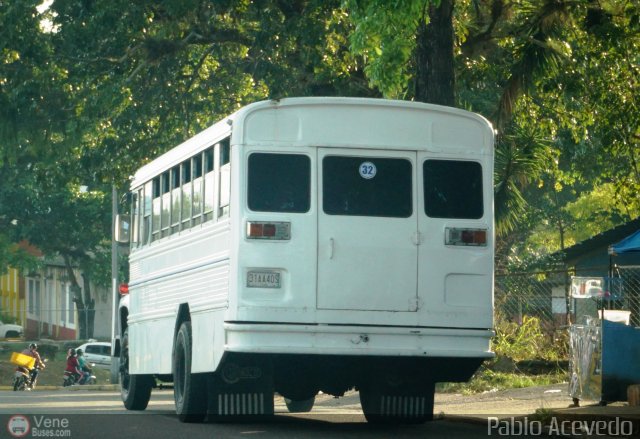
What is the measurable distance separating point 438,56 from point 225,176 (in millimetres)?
7106

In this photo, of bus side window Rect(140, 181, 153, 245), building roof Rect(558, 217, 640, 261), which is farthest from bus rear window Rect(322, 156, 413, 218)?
building roof Rect(558, 217, 640, 261)

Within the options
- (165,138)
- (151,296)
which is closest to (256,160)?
(151,296)

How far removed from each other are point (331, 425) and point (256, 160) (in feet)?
10.7

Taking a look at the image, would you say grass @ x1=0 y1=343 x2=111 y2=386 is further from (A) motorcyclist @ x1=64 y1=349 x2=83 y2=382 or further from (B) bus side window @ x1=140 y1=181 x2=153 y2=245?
(B) bus side window @ x1=140 y1=181 x2=153 y2=245

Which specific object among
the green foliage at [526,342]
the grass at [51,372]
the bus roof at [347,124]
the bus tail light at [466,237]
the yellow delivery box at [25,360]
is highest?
the bus roof at [347,124]

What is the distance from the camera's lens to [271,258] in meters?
13.4

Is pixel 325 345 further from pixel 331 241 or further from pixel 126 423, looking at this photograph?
pixel 126 423

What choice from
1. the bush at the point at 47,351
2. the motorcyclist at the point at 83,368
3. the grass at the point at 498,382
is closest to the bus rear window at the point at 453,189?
the grass at the point at 498,382

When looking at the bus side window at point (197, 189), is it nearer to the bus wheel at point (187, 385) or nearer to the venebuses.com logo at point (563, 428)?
the bus wheel at point (187, 385)

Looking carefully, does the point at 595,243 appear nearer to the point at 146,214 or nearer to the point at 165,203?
the point at 146,214

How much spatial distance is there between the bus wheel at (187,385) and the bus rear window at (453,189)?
3.03 metres

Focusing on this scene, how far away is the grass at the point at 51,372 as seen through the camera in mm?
50062

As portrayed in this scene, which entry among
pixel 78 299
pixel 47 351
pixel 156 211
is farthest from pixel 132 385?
pixel 78 299

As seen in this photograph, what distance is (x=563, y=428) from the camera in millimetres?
13430
